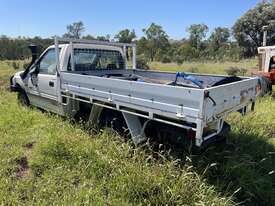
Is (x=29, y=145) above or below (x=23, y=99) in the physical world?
below

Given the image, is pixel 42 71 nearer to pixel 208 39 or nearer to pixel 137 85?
pixel 137 85

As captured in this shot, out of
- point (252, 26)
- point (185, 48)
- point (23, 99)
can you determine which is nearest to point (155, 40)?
point (185, 48)

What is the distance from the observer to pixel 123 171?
3438 millimetres

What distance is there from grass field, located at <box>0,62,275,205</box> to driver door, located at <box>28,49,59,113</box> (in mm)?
939

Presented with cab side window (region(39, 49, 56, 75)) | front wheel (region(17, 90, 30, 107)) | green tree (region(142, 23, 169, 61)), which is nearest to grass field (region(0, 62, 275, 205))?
cab side window (region(39, 49, 56, 75))

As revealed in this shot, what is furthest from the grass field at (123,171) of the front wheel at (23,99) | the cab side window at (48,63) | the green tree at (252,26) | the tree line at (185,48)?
the green tree at (252,26)

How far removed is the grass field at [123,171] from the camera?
3.14 meters

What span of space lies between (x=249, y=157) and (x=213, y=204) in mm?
1441

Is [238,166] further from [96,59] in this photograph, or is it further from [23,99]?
[23,99]

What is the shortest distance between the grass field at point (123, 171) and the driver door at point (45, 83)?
3.08ft

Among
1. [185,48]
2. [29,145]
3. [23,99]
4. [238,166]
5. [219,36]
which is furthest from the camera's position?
[219,36]

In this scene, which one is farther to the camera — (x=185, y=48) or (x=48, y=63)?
(x=185, y=48)

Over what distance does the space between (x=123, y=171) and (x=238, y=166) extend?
157 cm

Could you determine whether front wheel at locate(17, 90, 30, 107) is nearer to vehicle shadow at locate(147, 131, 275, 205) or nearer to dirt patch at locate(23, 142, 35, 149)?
dirt patch at locate(23, 142, 35, 149)
